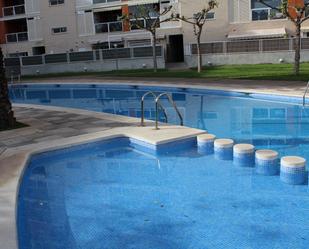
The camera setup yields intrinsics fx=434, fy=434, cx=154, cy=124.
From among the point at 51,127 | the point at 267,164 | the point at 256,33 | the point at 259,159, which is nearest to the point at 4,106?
the point at 51,127

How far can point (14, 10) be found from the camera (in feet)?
142

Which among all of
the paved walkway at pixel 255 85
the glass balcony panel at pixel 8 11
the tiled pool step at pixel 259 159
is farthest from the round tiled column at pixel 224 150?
the glass balcony panel at pixel 8 11

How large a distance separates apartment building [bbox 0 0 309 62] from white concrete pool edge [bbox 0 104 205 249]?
22.2 metres

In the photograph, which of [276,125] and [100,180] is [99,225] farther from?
[276,125]

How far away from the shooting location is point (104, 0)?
39.2 metres

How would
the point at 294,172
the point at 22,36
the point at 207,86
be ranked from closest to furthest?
the point at 294,172 → the point at 207,86 → the point at 22,36

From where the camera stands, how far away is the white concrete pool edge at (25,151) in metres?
5.91

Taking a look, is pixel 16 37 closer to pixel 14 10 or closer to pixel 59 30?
pixel 14 10

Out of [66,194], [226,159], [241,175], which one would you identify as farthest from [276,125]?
[66,194]

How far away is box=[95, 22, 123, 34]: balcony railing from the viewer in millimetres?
38506

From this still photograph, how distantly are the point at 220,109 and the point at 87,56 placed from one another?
21296 millimetres

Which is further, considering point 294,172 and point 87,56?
point 87,56

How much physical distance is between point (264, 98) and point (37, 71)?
2462 centimetres

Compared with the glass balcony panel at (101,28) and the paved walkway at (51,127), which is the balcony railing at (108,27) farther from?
the paved walkway at (51,127)
